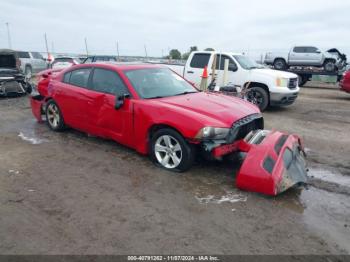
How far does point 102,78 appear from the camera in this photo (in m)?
6.16

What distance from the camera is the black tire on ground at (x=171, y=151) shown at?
4913 millimetres

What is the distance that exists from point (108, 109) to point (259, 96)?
20.3 feet

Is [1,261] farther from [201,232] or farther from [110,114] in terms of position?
[110,114]

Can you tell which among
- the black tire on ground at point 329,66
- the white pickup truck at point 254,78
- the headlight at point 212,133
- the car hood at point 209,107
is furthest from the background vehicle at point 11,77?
the black tire on ground at point 329,66

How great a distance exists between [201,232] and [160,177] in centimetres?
154

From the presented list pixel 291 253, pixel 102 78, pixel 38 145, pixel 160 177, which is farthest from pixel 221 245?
pixel 38 145

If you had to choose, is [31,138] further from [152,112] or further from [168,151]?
[168,151]

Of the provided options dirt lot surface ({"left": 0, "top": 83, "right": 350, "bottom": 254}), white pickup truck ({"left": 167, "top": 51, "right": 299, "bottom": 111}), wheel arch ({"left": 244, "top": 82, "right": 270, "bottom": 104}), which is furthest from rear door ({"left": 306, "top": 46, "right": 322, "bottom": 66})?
dirt lot surface ({"left": 0, "top": 83, "right": 350, "bottom": 254})

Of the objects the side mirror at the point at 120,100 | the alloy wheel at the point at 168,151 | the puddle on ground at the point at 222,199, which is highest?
the side mirror at the point at 120,100

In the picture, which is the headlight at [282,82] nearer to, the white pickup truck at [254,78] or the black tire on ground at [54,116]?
the white pickup truck at [254,78]

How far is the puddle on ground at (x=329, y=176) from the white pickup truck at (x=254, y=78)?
17.3ft

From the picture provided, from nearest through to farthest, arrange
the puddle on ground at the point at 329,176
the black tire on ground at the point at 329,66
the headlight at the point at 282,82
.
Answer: the puddle on ground at the point at 329,176 → the headlight at the point at 282,82 → the black tire on ground at the point at 329,66

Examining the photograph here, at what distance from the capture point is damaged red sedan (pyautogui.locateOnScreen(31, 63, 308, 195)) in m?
4.82

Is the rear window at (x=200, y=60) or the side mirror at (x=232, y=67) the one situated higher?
Answer: the rear window at (x=200, y=60)
